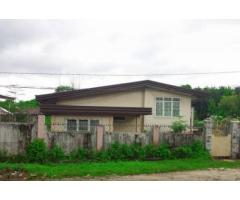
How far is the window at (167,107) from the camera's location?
1852 cm

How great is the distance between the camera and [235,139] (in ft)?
45.3

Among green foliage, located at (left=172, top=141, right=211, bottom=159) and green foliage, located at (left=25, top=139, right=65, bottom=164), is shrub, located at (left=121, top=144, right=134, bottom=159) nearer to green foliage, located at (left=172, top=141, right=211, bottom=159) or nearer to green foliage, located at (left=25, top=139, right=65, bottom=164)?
green foliage, located at (left=172, top=141, right=211, bottom=159)

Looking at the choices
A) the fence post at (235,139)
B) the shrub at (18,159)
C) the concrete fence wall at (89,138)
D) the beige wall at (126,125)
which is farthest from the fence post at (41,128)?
the fence post at (235,139)

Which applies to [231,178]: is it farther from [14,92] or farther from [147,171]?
[14,92]

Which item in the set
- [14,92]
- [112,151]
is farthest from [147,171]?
[14,92]

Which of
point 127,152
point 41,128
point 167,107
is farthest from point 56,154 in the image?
point 167,107

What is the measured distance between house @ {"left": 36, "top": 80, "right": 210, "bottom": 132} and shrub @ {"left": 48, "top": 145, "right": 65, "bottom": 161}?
3988mm

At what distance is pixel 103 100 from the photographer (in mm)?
17891

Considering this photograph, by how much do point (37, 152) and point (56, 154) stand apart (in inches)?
28.0

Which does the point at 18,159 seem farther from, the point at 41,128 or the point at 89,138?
the point at 89,138

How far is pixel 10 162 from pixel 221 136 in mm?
9031

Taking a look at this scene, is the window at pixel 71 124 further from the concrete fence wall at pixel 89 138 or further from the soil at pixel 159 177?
the soil at pixel 159 177

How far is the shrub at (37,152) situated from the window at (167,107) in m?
8.70
